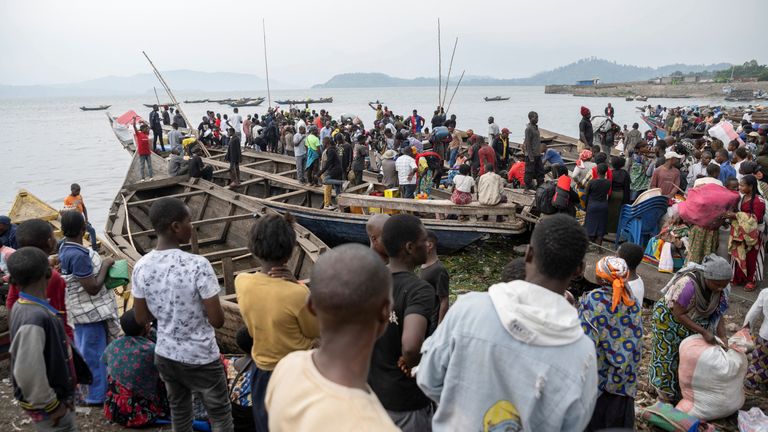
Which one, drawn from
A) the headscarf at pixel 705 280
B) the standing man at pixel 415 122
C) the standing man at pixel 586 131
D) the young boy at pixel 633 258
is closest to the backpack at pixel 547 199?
the headscarf at pixel 705 280

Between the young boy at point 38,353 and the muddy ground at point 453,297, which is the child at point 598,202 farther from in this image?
the young boy at point 38,353

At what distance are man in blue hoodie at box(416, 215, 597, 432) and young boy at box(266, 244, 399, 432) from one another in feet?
1.47

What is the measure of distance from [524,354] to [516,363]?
0.16 ft

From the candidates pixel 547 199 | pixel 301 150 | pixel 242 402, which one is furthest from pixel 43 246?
pixel 301 150

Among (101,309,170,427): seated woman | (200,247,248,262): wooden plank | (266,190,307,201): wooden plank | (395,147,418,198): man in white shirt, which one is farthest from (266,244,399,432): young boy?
(266,190,307,201): wooden plank

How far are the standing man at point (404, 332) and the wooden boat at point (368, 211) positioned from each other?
5.90 meters

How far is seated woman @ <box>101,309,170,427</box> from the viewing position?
3.81 meters

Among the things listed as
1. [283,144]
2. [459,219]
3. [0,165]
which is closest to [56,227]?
[459,219]

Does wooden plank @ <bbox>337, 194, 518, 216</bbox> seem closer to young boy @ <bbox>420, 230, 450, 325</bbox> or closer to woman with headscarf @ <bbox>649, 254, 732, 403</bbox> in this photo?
woman with headscarf @ <bbox>649, 254, 732, 403</bbox>

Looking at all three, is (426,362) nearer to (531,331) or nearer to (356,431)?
(531,331)

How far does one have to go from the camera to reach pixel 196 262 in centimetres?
312

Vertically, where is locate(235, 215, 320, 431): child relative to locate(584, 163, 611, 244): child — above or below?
above

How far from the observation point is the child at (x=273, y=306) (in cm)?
278

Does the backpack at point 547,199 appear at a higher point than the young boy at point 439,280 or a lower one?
lower
